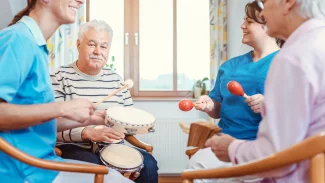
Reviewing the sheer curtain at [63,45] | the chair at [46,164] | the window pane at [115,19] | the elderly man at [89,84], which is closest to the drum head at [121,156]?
the elderly man at [89,84]

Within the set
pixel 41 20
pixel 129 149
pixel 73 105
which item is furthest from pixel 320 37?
pixel 129 149

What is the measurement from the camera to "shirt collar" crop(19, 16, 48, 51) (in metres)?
1.25

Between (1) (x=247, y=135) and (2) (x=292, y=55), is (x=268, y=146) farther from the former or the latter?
(1) (x=247, y=135)

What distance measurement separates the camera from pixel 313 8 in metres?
0.94

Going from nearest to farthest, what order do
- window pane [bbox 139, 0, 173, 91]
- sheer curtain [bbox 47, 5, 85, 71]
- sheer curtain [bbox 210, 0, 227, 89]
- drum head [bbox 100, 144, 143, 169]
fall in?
1. drum head [bbox 100, 144, 143, 169]
2. sheer curtain [bbox 47, 5, 85, 71]
3. sheer curtain [bbox 210, 0, 227, 89]
4. window pane [bbox 139, 0, 173, 91]

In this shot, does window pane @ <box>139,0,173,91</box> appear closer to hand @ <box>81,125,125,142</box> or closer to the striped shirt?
the striped shirt

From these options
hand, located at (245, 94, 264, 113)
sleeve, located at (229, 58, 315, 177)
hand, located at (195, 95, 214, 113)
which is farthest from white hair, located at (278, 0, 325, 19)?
hand, located at (195, 95, 214, 113)

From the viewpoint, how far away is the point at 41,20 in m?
1.35

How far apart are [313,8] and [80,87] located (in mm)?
1456

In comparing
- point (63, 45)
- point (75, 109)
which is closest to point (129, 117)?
point (75, 109)

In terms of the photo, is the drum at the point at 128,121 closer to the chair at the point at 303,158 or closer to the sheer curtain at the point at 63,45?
the chair at the point at 303,158

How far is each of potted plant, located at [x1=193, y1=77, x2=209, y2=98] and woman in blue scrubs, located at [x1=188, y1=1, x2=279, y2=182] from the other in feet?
6.88

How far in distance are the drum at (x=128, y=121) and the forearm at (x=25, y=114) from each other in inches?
13.1

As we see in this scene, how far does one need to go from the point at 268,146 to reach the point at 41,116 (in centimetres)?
68
